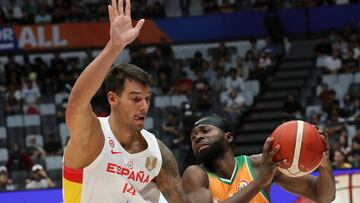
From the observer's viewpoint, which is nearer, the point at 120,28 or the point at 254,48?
the point at 120,28

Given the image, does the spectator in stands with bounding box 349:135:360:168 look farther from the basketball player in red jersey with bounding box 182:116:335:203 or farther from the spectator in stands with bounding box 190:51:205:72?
the basketball player in red jersey with bounding box 182:116:335:203

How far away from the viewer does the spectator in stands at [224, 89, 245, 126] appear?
48.9ft

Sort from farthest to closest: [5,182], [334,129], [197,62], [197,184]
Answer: [197,62] → [334,129] → [5,182] → [197,184]

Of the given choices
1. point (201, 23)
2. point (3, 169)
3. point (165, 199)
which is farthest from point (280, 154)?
point (201, 23)

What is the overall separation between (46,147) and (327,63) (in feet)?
19.9

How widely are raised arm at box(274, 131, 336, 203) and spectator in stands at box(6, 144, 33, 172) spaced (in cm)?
822

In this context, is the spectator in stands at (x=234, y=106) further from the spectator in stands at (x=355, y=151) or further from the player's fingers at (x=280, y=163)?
the player's fingers at (x=280, y=163)

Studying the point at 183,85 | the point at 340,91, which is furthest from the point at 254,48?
the point at 340,91

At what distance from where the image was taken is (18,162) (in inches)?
523

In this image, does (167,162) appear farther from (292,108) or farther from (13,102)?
(13,102)

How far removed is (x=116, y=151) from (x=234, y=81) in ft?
38.1

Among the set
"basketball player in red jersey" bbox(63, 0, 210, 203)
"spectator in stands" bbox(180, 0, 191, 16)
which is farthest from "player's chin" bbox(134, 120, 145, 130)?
"spectator in stands" bbox(180, 0, 191, 16)

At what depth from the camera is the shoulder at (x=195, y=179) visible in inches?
209

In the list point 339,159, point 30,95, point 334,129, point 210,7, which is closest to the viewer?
point 339,159
